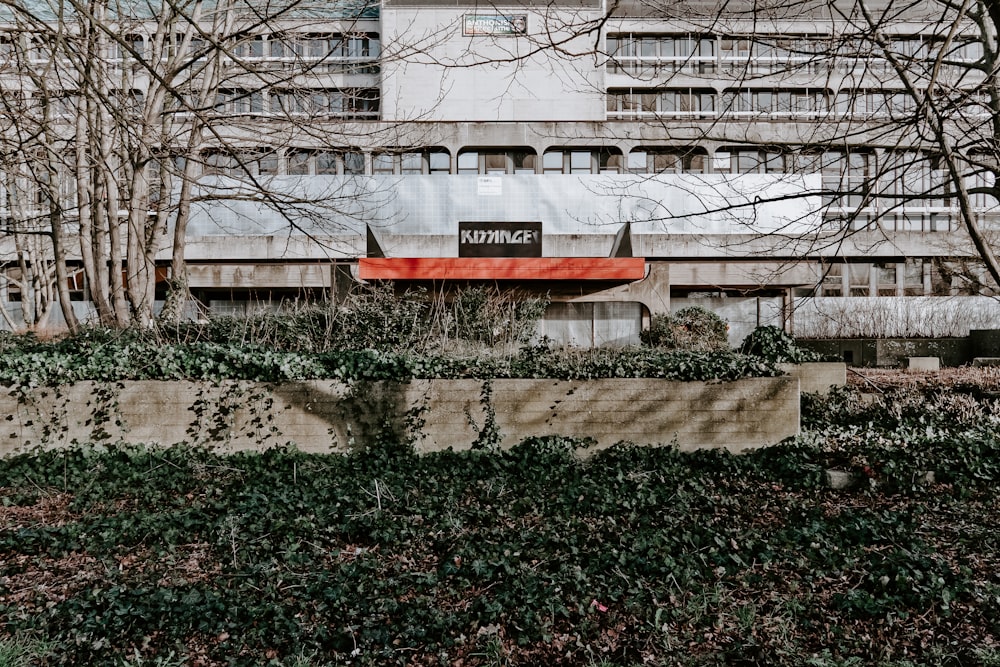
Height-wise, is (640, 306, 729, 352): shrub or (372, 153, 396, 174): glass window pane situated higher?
(372, 153, 396, 174): glass window pane

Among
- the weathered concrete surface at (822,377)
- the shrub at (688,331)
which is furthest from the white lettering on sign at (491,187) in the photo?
the weathered concrete surface at (822,377)

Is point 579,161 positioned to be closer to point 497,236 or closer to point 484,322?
point 497,236

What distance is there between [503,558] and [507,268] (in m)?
12.4

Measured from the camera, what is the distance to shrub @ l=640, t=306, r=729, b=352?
13180mm

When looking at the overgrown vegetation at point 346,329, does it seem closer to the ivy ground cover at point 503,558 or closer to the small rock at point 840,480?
the ivy ground cover at point 503,558

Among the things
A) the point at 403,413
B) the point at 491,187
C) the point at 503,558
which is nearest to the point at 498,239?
the point at 491,187

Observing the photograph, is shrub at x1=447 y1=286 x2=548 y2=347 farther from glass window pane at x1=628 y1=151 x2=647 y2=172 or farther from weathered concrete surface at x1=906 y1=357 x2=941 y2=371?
glass window pane at x1=628 y1=151 x2=647 y2=172

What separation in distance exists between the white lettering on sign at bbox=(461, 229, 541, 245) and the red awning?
2.24 metres

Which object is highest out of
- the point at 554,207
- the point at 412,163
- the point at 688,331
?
the point at 412,163

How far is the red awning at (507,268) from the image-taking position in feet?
53.4

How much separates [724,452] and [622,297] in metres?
9.93

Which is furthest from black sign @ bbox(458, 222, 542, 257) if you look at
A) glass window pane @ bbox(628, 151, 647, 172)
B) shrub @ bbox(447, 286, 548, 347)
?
glass window pane @ bbox(628, 151, 647, 172)

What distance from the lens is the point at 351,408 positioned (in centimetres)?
781

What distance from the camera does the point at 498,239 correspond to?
18656 mm
